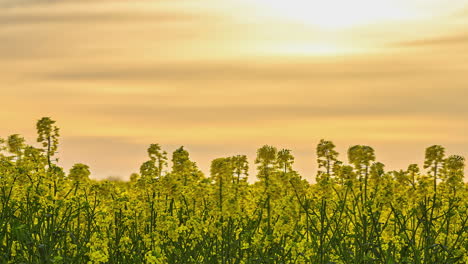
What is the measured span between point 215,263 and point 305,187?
1.77m

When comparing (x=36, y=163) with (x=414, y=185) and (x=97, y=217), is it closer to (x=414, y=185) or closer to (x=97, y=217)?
(x=97, y=217)

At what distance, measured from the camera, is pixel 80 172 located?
921 cm

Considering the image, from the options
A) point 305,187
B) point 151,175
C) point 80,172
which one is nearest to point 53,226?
point 80,172

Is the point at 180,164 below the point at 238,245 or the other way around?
the other way around

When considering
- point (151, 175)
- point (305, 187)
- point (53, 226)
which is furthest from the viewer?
point (151, 175)

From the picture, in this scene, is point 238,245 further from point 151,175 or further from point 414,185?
point 414,185

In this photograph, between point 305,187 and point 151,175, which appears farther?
point 151,175

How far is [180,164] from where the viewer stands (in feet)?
32.3

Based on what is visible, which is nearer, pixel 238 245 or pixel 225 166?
pixel 225 166

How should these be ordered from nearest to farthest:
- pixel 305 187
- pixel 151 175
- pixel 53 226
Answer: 1. pixel 53 226
2. pixel 305 187
3. pixel 151 175

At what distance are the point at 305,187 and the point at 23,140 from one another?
4.28 metres

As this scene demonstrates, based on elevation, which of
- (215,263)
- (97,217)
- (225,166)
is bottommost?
(215,263)

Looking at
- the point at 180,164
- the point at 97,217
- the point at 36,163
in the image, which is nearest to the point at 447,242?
the point at 180,164

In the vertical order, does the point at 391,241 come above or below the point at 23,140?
below
